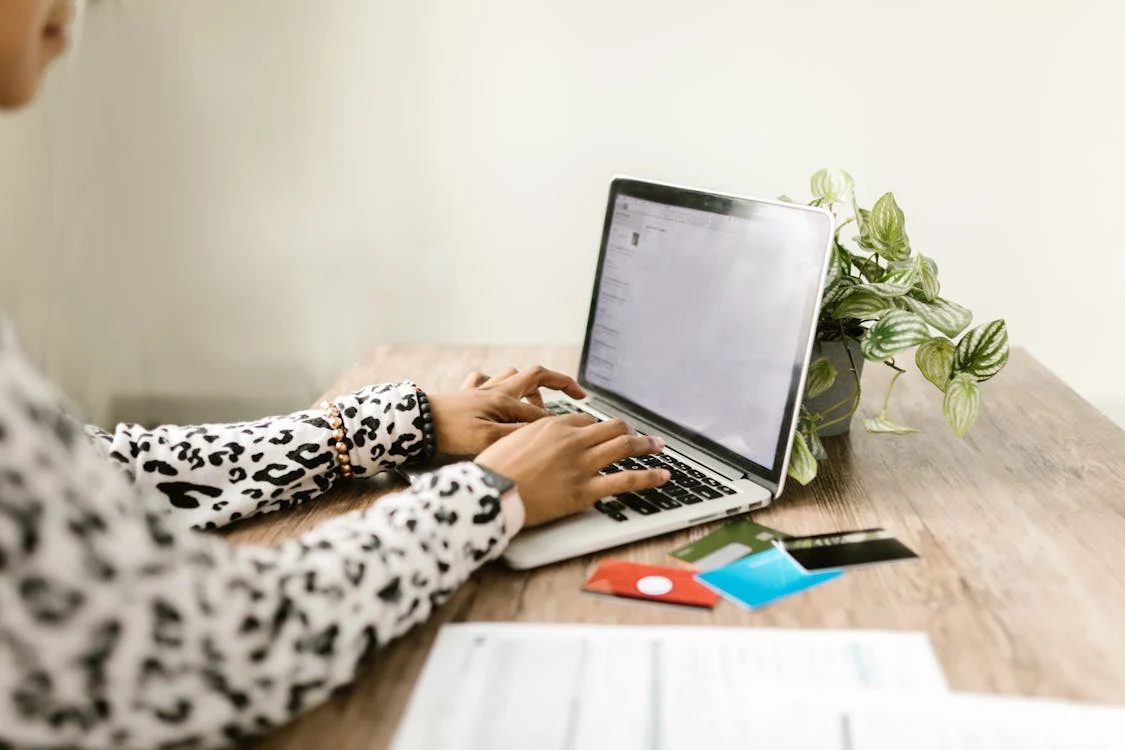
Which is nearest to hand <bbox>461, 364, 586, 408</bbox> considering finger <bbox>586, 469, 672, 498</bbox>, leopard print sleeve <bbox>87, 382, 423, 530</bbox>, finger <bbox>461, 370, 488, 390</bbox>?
finger <bbox>461, 370, 488, 390</bbox>

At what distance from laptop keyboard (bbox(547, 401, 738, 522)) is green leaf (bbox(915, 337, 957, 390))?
25 centimetres

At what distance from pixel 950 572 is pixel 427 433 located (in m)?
0.49

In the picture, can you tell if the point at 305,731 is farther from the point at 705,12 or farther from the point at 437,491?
the point at 705,12

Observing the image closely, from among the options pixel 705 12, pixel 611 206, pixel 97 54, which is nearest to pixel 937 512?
pixel 611 206

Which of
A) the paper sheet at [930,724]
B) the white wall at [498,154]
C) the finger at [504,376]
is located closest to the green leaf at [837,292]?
the finger at [504,376]

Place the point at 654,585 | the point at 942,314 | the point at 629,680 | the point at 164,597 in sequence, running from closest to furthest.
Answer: the point at 164,597
the point at 629,680
the point at 654,585
the point at 942,314

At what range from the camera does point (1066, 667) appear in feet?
2.04

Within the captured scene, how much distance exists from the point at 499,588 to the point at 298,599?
7.7 inches

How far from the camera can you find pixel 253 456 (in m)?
0.89

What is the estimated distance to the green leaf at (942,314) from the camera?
93 cm

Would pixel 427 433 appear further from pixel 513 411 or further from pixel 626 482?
pixel 626 482

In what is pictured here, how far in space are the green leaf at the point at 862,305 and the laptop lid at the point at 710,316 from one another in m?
0.10

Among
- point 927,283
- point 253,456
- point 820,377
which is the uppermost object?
point 927,283

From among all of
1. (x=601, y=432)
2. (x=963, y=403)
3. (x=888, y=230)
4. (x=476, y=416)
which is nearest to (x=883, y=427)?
(x=963, y=403)
